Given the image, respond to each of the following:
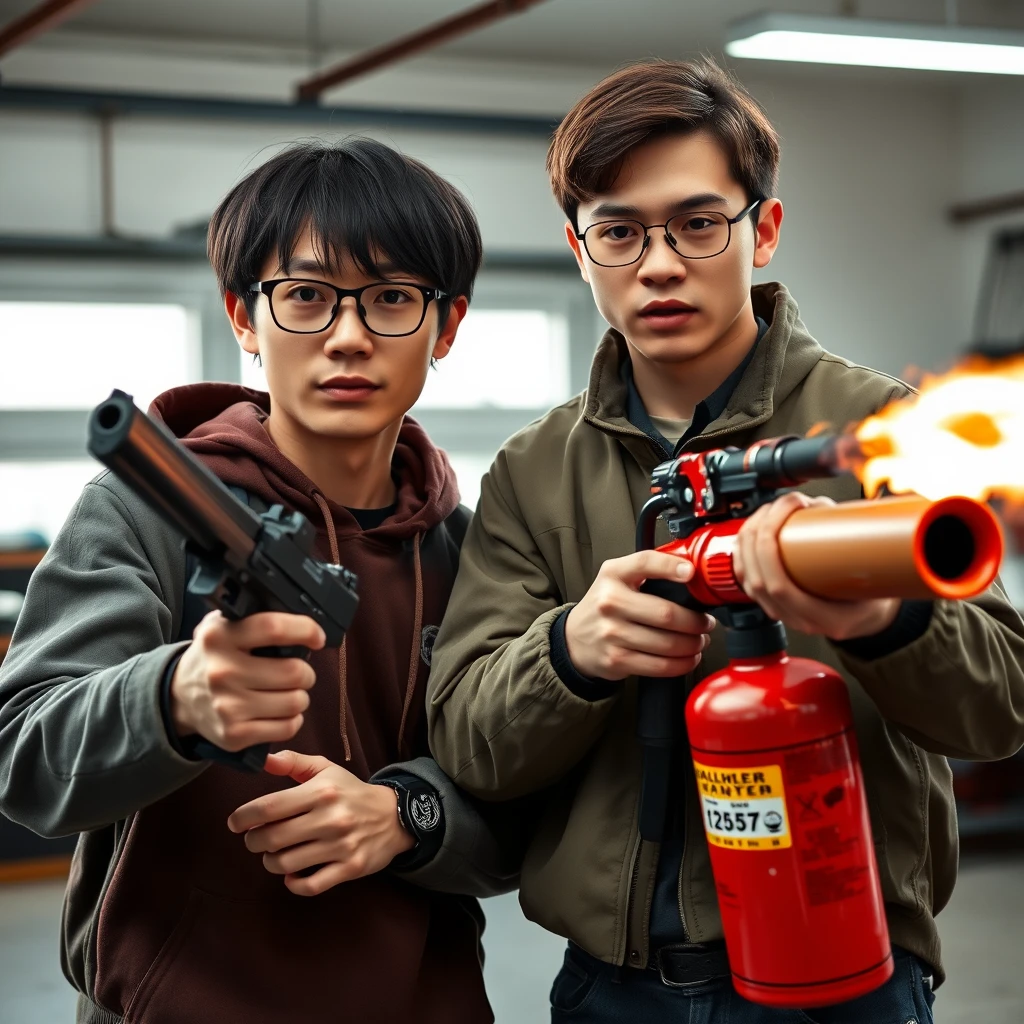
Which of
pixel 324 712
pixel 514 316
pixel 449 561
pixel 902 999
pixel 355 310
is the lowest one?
pixel 514 316

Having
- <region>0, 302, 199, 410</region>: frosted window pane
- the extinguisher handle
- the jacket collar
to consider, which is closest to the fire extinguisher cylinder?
the extinguisher handle

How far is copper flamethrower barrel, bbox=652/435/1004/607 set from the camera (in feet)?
2.90

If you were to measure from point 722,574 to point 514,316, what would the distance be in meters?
5.82

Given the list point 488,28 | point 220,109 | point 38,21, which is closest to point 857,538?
point 38,21

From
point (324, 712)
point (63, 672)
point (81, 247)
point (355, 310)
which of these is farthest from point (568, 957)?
point (81, 247)

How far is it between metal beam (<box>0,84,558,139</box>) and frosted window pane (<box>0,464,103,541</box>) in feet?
5.32

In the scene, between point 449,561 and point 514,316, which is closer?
point 449,561

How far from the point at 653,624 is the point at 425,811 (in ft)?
1.27

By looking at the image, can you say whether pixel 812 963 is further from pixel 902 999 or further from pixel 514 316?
pixel 514 316

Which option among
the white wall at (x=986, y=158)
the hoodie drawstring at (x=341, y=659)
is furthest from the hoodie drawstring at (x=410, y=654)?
the white wall at (x=986, y=158)

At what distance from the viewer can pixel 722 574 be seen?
3.40 ft

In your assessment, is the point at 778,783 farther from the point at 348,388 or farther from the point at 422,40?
the point at 422,40

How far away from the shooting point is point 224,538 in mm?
992

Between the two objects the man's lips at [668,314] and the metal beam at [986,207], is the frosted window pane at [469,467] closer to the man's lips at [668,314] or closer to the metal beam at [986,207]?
the metal beam at [986,207]
